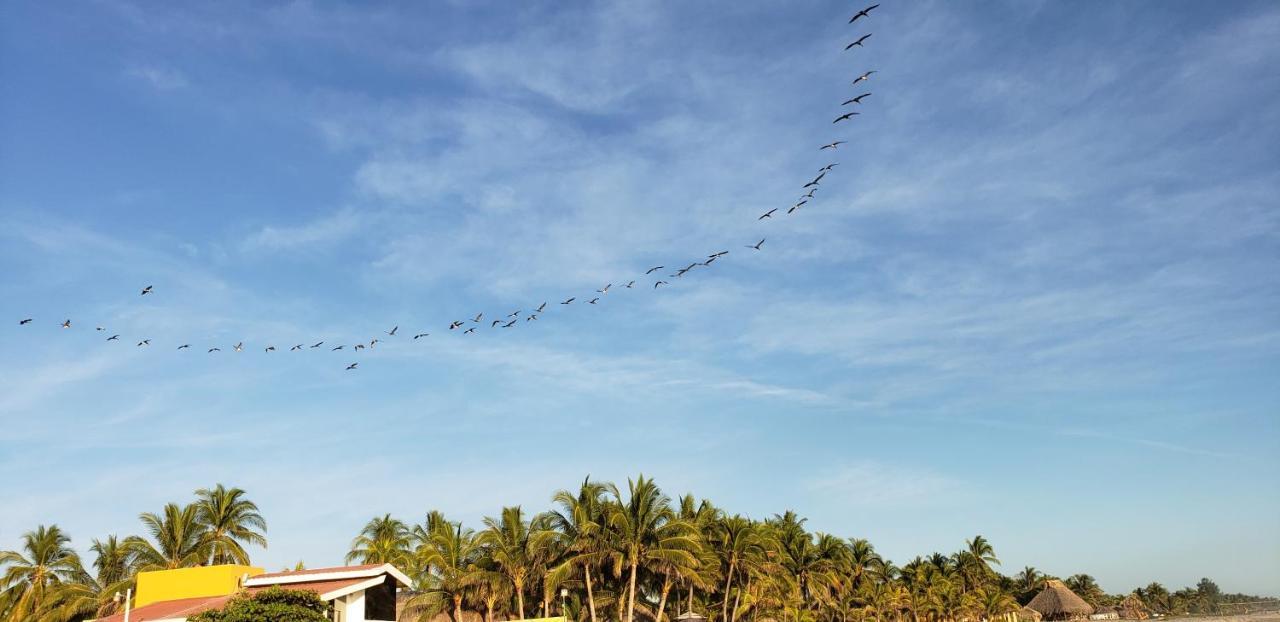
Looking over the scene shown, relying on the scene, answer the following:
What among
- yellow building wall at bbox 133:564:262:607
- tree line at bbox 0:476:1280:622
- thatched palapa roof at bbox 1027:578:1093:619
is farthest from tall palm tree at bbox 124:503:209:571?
thatched palapa roof at bbox 1027:578:1093:619

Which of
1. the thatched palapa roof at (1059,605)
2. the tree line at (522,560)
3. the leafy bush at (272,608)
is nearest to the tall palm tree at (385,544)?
the tree line at (522,560)

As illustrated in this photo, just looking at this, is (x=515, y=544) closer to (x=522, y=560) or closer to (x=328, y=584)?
(x=522, y=560)

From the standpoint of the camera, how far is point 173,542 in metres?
52.2

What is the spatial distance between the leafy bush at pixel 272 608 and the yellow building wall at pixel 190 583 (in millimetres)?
6846

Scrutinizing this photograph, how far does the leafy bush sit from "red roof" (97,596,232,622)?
333cm

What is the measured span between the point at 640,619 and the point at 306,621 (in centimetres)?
3363

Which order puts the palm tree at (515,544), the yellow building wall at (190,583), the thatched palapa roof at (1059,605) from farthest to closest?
1. the thatched palapa roof at (1059,605)
2. the palm tree at (515,544)
3. the yellow building wall at (190,583)

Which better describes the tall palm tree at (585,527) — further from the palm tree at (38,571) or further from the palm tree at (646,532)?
the palm tree at (38,571)

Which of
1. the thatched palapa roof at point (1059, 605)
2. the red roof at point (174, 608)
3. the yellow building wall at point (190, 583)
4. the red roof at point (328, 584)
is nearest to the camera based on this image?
the red roof at point (328, 584)

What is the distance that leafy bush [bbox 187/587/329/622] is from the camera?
25.6 m

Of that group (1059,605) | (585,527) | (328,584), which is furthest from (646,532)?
(1059,605)

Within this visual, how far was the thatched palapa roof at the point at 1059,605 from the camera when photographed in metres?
127

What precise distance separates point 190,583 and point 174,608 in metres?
2.60

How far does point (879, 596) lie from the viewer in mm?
89500
